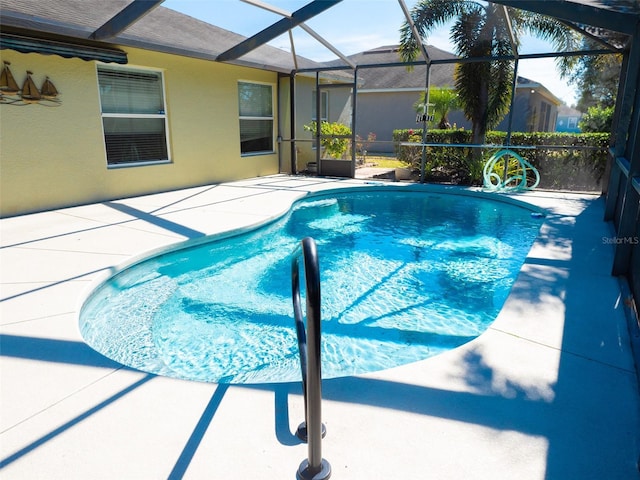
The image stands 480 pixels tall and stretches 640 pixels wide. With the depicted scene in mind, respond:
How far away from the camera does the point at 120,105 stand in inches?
297

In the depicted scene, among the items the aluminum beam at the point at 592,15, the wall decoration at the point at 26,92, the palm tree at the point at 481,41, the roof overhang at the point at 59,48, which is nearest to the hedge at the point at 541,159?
the palm tree at the point at 481,41

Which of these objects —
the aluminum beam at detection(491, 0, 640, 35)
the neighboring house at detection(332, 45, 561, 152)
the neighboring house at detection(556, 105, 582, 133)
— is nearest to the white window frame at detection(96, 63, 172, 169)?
the aluminum beam at detection(491, 0, 640, 35)

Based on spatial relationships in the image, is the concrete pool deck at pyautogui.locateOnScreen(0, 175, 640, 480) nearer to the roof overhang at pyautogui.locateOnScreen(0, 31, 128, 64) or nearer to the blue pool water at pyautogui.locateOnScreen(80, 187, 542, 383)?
the blue pool water at pyautogui.locateOnScreen(80, 187, 542, 383)

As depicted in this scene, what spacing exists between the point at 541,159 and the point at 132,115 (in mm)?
9011

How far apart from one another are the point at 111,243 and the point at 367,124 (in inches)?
618

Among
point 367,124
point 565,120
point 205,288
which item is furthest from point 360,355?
point 565,120

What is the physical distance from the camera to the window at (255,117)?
34.1ft

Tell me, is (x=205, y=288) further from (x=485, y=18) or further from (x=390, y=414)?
(x=485, y=18)

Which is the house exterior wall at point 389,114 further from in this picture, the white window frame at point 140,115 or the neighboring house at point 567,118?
the neighboring house at point 567,118

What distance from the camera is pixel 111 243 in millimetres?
4867

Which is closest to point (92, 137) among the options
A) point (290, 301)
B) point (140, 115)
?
point (140, 115)

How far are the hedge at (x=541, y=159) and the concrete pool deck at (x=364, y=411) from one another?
7.33m

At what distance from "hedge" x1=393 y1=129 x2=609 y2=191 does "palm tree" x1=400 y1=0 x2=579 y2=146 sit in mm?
696

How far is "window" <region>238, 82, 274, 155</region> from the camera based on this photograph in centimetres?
1039
